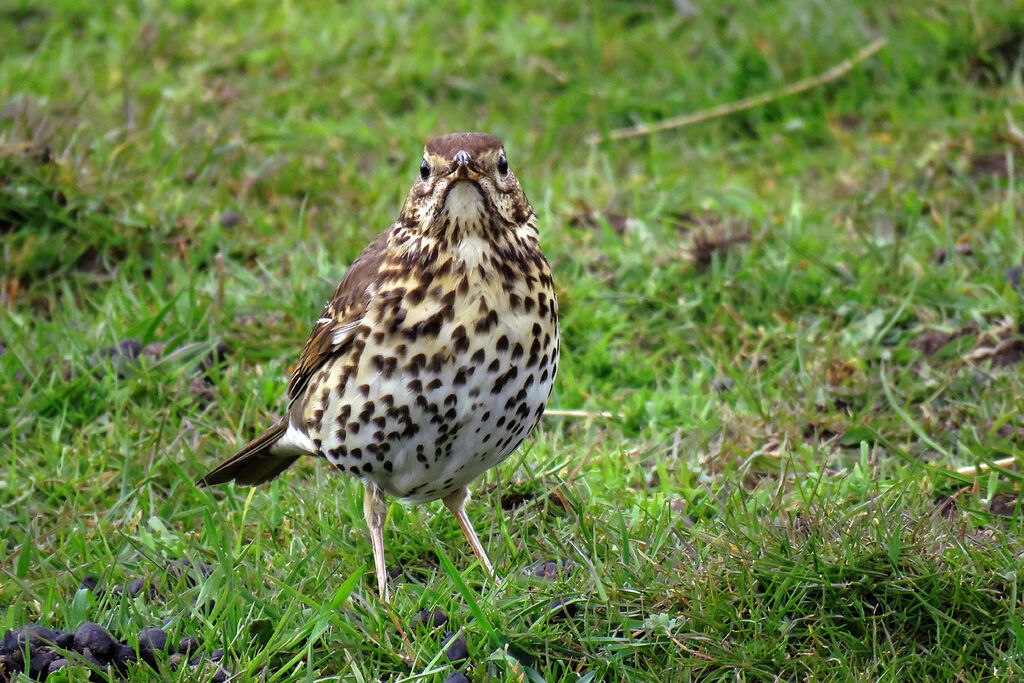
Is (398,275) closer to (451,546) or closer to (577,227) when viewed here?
(451,546)

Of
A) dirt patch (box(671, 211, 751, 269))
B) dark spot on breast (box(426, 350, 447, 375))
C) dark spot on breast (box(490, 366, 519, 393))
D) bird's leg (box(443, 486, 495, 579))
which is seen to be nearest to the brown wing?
dark spot on breast (box(426, 350, 447, 375))

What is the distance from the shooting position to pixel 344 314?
3623 millimetres

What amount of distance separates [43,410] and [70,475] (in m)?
0.41

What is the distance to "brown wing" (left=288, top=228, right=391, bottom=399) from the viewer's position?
3555 millimetres

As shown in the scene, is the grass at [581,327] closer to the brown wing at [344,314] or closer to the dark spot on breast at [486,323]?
the brown wing at [344,314]

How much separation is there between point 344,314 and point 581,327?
1708 millimetres

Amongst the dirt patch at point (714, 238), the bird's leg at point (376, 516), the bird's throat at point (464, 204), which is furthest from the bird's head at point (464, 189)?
the dirt patch at point (714, 238)

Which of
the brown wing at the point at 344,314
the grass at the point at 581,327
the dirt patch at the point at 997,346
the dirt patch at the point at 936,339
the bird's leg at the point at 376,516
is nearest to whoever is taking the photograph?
the grass at the point at 581,327

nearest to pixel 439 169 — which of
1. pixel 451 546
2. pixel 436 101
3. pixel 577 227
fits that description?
pixel 451 546

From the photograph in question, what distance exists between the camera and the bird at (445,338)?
334cm

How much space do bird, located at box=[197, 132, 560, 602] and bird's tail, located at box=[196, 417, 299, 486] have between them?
0.33m

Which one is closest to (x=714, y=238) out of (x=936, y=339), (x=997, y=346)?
(x=936, y=339)

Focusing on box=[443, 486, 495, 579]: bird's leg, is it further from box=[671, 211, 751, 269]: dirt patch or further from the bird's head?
box=[671, 211, 751, 269]: dirt patch

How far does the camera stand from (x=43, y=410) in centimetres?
457
